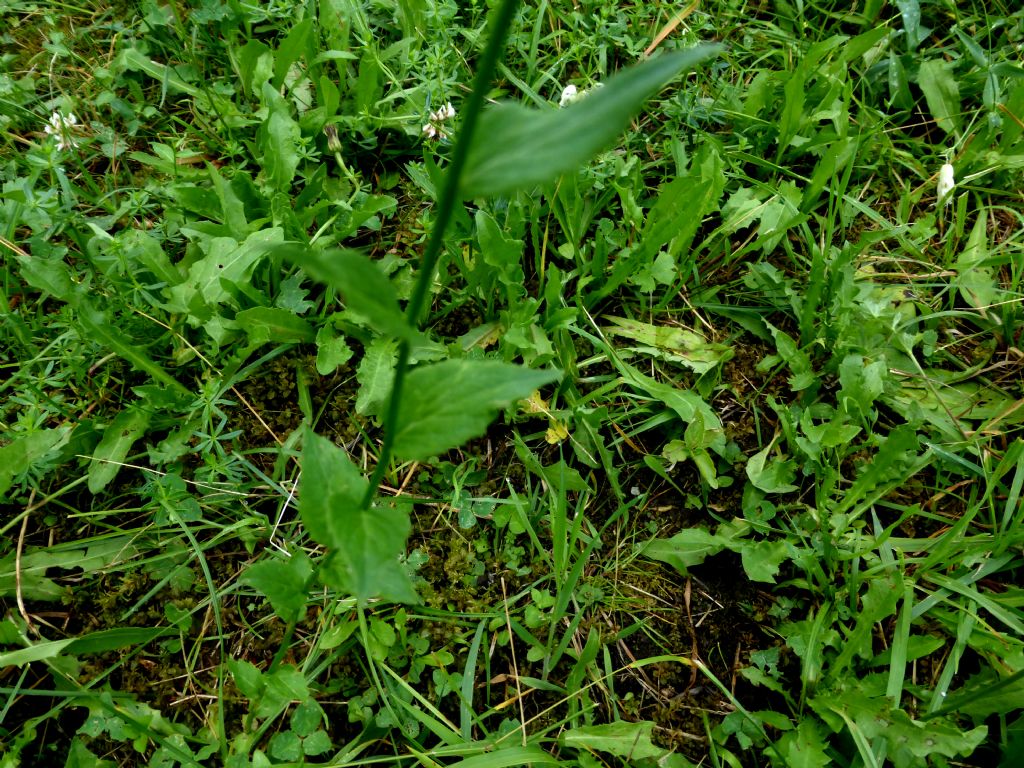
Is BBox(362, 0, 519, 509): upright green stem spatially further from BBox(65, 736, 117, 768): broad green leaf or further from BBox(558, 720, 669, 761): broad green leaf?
BBox(65, 736, 117, 768): broad green leaf

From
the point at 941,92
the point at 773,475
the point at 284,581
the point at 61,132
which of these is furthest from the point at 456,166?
the point at 941,92

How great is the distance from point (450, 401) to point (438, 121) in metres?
1.65

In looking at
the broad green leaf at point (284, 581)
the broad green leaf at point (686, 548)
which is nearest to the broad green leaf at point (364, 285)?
the broad green leaf at point (284, 581)

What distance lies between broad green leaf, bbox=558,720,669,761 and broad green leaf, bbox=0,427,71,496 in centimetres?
150

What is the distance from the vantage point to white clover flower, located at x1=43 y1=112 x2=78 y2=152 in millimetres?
2408

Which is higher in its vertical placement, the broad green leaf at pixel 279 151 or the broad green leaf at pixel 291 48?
the broad green leaf at pixel 291 48

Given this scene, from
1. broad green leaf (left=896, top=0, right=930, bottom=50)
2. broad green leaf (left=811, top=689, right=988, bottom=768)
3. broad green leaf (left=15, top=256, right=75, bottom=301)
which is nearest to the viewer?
broad green leaf (left=811, top=689, right=988, bottom=768)

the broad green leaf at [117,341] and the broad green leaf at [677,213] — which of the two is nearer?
the broad green leaf at [117,341]

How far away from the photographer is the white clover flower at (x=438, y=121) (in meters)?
2.43

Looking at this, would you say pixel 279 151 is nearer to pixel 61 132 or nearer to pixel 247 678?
pixel 61 132

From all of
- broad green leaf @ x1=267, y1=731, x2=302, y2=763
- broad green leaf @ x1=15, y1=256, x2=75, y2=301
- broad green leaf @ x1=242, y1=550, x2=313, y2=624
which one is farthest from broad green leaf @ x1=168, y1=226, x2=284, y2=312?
broad green leaf @ x1=267, y1=731, x2=302, y2=763

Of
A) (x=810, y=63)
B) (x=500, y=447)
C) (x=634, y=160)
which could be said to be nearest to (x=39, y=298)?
(x=500, y=447)

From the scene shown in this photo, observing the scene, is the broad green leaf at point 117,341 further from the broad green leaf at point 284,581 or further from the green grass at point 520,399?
the broad green leaf at point 284,581

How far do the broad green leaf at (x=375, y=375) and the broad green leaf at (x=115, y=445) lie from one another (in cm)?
59
